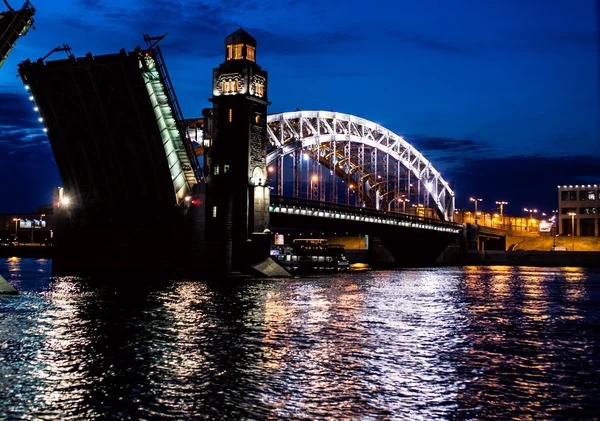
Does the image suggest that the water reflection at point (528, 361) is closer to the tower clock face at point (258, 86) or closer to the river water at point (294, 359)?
the river water at point (294, 359)

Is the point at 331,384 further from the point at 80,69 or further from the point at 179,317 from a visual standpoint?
the point at 80,69

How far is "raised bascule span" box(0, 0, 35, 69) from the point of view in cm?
3844

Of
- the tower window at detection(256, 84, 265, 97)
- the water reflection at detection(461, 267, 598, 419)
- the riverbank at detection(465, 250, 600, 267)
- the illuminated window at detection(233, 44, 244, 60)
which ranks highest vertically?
the illuminated window at detection(233, 44, 244, 60)

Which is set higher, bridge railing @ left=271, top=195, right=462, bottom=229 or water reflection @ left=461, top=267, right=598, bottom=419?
bridge railing @ left=271, top=195, right=462, bottom=229

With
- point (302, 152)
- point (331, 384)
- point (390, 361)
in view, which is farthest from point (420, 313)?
point (302, 152)

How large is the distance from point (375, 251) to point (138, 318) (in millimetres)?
88154

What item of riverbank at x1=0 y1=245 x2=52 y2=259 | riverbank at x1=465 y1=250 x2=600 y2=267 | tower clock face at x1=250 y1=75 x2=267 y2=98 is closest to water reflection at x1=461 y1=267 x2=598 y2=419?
tower clock face at x1=250 y1=75 x2=267 y2=98

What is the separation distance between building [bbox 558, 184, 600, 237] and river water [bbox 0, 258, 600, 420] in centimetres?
13653

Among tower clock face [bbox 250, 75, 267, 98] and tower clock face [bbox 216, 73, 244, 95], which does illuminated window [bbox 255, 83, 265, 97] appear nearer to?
tower clock face [bbox 250, 75, 267, 98]

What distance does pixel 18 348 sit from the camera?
2059 centimetres

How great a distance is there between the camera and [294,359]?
761 inches

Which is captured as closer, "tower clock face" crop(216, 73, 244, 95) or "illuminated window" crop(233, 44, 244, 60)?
"tower clock face" crop(216, 73, 244, 95)

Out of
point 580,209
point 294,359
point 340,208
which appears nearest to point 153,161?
point 340,208

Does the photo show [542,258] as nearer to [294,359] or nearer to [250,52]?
[250,52]
